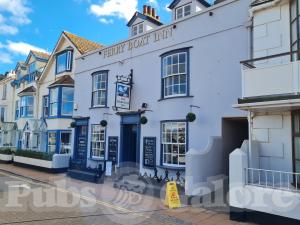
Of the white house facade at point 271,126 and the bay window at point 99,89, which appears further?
the bay window at point 99,89

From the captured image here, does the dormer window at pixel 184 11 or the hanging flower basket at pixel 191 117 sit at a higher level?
the dormer window at pixel 184 11

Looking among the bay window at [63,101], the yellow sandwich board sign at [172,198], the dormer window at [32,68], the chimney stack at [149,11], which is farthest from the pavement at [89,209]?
the dormer window at [32,68]

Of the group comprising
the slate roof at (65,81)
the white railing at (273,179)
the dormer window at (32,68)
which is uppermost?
the dormer window at (32,68)

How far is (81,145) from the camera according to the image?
17.6 meters

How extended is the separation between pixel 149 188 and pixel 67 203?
11.2ft

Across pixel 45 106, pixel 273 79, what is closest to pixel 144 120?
pixel 273 79

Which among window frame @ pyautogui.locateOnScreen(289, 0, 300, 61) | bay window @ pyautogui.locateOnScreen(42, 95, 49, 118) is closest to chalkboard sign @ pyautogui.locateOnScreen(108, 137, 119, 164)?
bay window @ pyautogui.locateOnScreen(42, 95, 49, 118)

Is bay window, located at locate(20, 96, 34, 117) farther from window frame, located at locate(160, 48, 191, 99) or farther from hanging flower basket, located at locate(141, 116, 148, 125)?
window frame, located at locate(160, 48, 191, 99)

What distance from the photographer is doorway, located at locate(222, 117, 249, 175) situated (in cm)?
1121

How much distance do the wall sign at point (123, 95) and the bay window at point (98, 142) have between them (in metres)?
2.75

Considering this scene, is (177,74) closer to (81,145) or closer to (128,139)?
(128,139)

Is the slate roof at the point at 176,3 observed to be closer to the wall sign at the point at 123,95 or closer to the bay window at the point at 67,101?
the wall sign at the point at 123,95

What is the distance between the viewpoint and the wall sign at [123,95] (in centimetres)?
1408

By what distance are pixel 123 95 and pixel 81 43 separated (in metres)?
9.23
